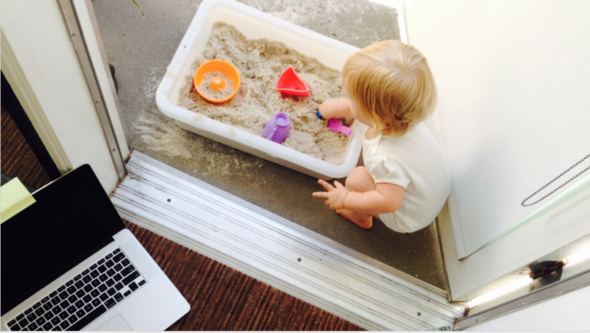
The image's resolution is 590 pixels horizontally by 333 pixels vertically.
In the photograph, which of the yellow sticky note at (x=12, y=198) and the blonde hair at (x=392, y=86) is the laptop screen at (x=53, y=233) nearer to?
the yellow sticky note at (x=12, y=198)

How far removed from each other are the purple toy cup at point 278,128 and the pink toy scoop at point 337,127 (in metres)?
0.13

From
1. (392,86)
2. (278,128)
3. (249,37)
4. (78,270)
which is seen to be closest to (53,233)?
(78,270)

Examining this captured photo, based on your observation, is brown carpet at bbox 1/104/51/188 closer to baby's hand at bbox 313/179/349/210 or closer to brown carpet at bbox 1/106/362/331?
brown carpet at bbox 1/106/362/331

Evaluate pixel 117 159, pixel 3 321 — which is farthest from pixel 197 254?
pixel 3 321

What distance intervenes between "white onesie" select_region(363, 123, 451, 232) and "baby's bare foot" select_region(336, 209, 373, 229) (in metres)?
0.10

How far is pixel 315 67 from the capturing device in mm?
1292

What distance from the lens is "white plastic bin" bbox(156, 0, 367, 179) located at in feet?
3.59

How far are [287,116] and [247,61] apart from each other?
24 centimetres

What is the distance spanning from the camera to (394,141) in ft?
3.14

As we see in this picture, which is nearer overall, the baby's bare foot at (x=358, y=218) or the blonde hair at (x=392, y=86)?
the blonde hair at (x=392, y=86)

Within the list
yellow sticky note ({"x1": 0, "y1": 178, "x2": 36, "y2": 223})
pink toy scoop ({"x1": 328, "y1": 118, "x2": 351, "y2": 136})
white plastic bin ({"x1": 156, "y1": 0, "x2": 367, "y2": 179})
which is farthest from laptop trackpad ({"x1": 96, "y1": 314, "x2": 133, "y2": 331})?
pink toy scoop ({"x1": 328, "y1": 118, "x2": 351, "y2": 136})

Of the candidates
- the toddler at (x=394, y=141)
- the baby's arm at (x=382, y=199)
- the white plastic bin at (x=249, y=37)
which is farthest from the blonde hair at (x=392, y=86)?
the white plastic bin at (x=249, y=37)

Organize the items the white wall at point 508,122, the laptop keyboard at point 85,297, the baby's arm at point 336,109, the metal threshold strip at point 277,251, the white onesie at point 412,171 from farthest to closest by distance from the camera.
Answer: the baby's arm at point 336,109 < the metal threshold strip at point 277,251 < the white onesie at point 412,171 < the laptop keyboard at point 85,297 < the white wall at point 508,122

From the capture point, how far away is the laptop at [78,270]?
0.73 m
